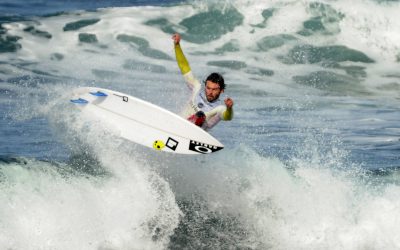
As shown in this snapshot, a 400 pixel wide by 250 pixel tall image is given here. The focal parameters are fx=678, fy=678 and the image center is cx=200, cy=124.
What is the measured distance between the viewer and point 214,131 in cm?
1383

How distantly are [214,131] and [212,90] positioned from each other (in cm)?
492

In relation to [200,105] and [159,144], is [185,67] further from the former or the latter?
[159,144]

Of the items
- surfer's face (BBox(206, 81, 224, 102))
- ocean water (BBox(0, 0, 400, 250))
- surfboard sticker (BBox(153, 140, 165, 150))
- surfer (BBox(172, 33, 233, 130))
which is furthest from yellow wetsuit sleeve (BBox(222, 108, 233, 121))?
ocean water (BBox(0, 0, 400, 250))

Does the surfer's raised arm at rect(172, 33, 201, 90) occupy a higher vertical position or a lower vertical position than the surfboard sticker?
higher

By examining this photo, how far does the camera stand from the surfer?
350 inches

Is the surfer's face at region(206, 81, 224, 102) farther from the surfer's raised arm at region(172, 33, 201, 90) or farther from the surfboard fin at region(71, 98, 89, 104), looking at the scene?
the surfboard fin at region(71, 98, 89, 104)

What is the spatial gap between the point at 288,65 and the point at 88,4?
8.85 meters

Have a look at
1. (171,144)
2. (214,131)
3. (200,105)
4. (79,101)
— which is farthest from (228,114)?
(214,131)

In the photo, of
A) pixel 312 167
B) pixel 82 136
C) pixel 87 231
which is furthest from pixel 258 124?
pixel 87 231

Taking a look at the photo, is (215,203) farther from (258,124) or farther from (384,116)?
(384,116)

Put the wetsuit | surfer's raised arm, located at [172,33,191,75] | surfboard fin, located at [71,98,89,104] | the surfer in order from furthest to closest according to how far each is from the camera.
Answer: surfboard fin, located at [71,98,89,104]
surfer's raised arm, located at [172,33,191,75]
the wetsuit
the surfer

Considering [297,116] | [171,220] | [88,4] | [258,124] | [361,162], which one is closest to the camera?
[171,220]

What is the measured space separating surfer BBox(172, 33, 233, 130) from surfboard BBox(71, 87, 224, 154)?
303 mm

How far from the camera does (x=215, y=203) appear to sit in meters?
10.2
